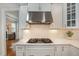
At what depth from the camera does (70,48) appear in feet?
5.51

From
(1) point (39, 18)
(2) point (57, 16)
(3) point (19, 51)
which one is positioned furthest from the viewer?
(1) point (39, 18)

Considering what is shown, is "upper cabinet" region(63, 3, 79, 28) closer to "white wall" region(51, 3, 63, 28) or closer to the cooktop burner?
"white wall" region(51, 3, 63, 28)

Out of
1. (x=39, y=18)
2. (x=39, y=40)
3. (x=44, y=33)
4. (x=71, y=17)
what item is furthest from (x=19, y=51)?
(x=71, y=17)

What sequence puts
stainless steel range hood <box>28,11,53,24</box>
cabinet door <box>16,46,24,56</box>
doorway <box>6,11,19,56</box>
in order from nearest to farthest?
cabinet door <box>16,46,24,56</box>
doorway <box>6,11,19,56</box>
stainless steel range hood <box>28,11,53,24</box>

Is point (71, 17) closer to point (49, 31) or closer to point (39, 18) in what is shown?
point (49, 31)

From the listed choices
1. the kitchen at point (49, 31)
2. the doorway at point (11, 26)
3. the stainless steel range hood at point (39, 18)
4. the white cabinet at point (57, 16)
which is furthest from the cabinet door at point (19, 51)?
the white cabinet at point (57, 16)

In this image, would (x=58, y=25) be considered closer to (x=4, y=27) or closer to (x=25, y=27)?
(x=25, y=27)

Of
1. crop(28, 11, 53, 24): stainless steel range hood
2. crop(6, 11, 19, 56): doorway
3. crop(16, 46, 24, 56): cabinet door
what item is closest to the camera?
crop(16, 46, 24, 56): cabinet door

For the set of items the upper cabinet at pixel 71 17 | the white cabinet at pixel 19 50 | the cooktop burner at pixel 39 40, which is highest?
the upper cabinet at pixel 71 17

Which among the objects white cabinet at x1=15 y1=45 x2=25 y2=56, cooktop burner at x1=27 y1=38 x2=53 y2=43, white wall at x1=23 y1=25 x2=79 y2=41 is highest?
white wall at x1=23 y1=25 x2=79 y2=41

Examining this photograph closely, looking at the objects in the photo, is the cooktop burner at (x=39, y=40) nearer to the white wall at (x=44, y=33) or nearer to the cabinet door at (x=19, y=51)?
the white wall at (x=44, y=33)

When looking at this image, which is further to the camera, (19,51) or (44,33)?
(44,33)

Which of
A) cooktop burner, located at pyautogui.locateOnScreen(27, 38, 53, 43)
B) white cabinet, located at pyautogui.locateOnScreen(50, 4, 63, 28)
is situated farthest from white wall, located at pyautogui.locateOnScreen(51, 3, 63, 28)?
cooktop burner, located at pyautogui.locateOnScreen(27, 38, 53, 43)

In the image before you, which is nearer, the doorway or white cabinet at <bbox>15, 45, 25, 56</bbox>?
white cabinet at <bbox>15, 45, 25, 56</bbox>
